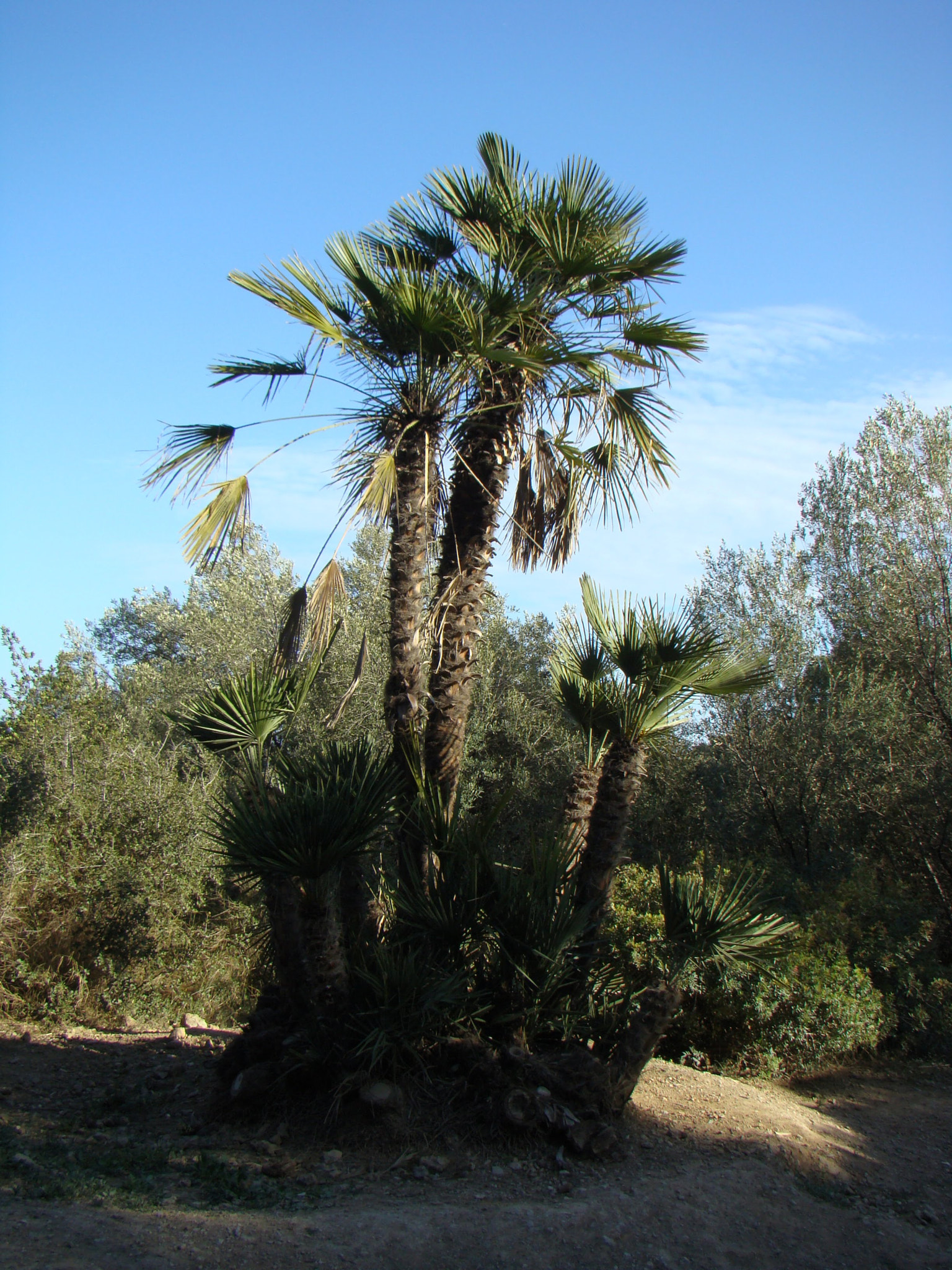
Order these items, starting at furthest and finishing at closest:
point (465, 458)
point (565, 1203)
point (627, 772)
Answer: point (465, 458)
point (627, 772)
point (565, 1203)

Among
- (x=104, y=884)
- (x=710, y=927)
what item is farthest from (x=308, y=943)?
(x=104, y=884)

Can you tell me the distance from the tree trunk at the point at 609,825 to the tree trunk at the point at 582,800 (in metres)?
0.30

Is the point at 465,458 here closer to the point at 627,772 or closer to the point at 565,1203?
the point at 627,772

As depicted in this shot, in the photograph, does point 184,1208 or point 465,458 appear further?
point 465,458

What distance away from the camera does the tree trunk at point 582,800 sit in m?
6.87

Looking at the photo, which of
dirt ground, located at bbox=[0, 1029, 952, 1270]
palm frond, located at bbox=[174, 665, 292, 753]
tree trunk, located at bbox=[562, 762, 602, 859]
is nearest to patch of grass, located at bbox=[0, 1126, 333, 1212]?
dirt ground, located at bbox=[0, 1029, 952, 1270]

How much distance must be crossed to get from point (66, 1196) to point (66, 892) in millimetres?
5976

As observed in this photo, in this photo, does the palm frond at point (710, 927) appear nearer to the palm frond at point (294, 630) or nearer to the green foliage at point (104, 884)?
the palm frond at point (294, 630)

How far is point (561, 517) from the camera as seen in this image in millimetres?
8336

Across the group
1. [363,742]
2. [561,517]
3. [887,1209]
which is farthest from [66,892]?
[887,1209]

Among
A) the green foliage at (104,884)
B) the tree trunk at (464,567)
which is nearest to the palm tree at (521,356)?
the tree trunk at (464,567)

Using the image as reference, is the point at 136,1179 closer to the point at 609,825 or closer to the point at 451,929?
the point at 451,929

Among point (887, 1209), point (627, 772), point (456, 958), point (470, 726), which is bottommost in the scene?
point (887, 1209)

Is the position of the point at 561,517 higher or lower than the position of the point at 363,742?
higher
